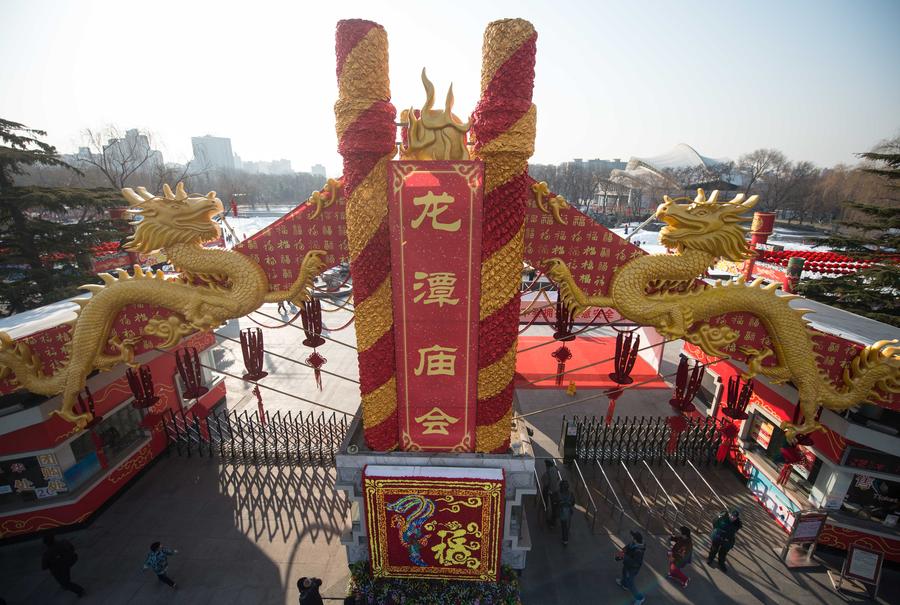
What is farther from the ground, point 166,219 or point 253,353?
point 166,219

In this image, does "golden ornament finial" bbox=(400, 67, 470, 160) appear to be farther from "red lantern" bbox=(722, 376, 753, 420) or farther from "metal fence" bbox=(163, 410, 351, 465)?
"metal fence" bbox=(163, 410, 351, 465)

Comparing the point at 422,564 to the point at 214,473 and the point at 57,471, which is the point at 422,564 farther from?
the point at 57,471

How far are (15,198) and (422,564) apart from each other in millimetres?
16542

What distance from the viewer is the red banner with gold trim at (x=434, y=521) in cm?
586

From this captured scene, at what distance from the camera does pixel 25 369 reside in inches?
249

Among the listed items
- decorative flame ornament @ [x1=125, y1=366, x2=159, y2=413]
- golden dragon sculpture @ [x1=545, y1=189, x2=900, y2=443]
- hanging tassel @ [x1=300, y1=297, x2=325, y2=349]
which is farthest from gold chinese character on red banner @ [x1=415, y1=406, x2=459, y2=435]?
decorative flame ornament @ [x1=125, y1=366, x2=159, y2=413]

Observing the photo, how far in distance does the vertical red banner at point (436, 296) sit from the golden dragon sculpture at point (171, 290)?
1.79 meters

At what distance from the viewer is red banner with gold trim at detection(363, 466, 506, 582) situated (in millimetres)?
5855

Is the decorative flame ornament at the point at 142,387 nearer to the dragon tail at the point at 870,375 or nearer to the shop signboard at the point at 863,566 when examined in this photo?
the dragon tail at the point at 870,375

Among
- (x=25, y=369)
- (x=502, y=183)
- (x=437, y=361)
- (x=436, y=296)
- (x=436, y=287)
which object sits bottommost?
(x=25, y=369)

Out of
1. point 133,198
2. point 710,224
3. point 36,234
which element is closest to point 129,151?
point 36,234

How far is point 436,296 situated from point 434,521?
3707 mm

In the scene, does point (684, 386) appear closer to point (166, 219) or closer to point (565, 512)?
point (565, 512)

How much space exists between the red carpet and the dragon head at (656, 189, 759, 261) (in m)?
4.67
